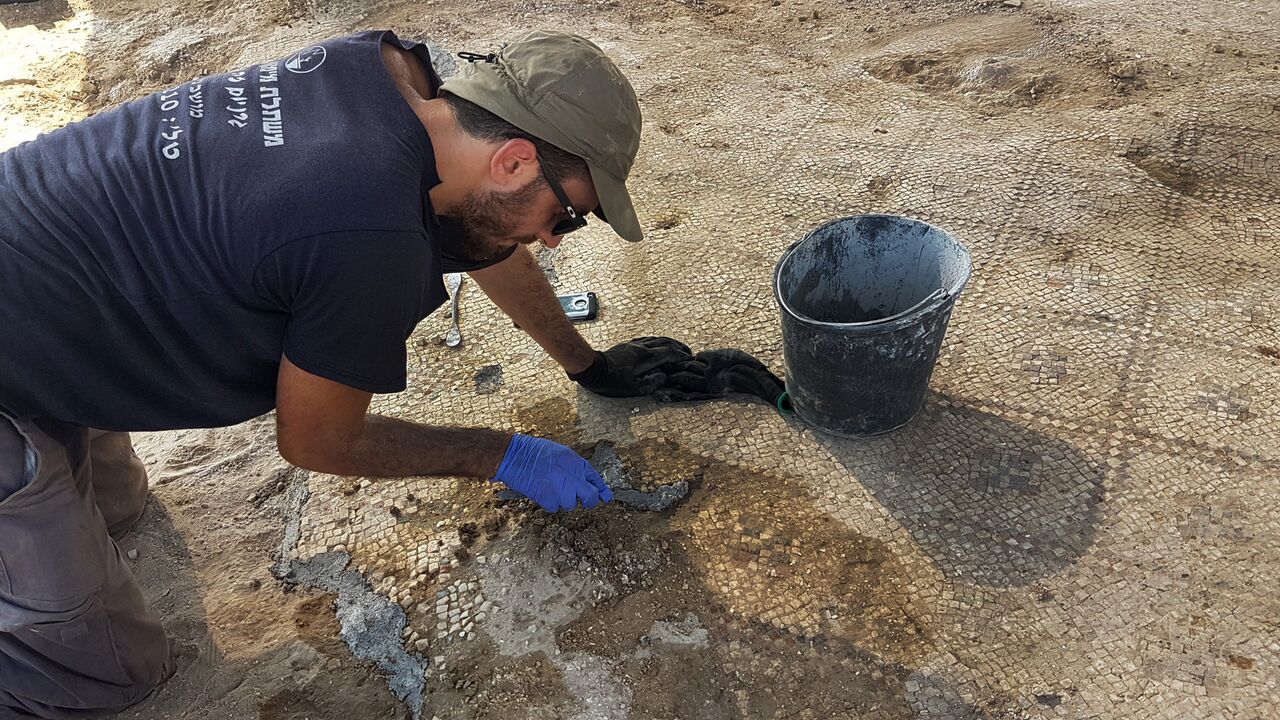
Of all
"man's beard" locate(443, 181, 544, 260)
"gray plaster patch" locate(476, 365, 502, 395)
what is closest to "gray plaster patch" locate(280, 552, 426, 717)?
"gray plaster patch" locate(476, 365, 502, 395)

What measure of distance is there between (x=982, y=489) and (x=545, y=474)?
124 centimetres

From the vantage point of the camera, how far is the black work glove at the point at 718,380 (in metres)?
2.68

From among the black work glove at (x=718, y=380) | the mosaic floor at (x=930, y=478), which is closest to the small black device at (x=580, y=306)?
the mosaic floor at (x=930, y=478)

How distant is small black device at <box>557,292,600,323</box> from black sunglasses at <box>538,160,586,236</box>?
119 cm

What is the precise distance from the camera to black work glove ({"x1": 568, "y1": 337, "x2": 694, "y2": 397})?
266 centimetres

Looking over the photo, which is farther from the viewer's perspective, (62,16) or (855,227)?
(62,16)

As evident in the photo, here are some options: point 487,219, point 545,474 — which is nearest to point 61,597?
point 545,474

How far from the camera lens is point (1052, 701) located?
191cm

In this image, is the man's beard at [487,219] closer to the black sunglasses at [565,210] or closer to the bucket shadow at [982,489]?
the black sunglasses at [565,210]

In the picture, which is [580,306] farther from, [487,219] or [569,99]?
[569,99]

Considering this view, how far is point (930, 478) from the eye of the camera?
2.42 metres

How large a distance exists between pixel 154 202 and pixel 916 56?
393 centimetres

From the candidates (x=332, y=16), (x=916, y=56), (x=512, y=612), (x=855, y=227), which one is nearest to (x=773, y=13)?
(x=916, y=56)

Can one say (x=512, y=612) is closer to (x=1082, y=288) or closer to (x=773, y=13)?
(x=1082, y=288)
